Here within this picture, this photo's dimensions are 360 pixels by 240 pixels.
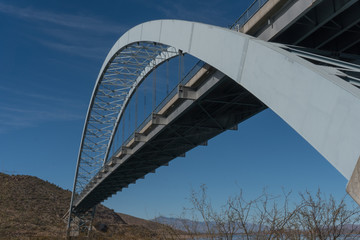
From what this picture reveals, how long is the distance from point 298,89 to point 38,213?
59.5 m

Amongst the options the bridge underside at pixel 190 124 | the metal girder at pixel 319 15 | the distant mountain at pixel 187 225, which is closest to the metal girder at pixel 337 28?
the metal girder at pixel 319 15

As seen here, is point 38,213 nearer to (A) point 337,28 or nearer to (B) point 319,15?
(A) point 337,28

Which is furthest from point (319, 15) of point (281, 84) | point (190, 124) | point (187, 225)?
point (190, 124)

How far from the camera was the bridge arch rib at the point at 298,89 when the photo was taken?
4609 mm

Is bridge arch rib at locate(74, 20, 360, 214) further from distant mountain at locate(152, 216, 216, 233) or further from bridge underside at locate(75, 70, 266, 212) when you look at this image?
bridge underside at locate(75, 70, 266, 212)

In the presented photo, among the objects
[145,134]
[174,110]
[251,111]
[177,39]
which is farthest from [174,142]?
[177,39]

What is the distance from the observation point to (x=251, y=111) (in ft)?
60.1

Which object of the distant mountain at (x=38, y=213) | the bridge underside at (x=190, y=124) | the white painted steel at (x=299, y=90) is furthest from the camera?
the distant mountain at (x=38, y=213)

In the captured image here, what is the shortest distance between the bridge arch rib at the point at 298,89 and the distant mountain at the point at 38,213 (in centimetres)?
2758

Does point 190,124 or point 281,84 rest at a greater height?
point 190,124

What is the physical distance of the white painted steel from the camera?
4605 millimetres

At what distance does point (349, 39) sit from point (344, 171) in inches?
293

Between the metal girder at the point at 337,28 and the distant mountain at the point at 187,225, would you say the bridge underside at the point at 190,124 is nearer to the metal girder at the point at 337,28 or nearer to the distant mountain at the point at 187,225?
the metal girder at the point at 337,28

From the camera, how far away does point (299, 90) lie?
581 centimetres
